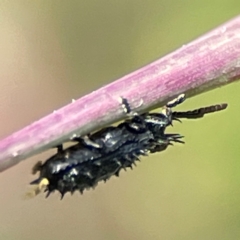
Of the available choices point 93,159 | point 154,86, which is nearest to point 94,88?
point 93,159

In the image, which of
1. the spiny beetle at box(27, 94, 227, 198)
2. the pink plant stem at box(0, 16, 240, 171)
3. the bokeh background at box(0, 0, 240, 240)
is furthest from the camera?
the bokeh background at box(0, 0, 240, 240)

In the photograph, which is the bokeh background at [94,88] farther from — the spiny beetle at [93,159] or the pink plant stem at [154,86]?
the pink plant stem at [154,86]

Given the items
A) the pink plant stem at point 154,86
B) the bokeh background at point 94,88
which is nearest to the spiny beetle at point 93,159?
the pink plant stem at point 154,86

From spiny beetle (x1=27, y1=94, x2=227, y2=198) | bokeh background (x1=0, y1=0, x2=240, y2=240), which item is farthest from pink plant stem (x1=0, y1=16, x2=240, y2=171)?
bokeh background (x1=0, y1=0, x2=240, y2=240)

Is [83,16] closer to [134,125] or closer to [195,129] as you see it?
[195,129]

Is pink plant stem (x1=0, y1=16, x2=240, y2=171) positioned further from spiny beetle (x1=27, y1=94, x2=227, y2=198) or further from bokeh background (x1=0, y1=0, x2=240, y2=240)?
bokeh background (x1=0, y1=0, x2=240, y2=240)
